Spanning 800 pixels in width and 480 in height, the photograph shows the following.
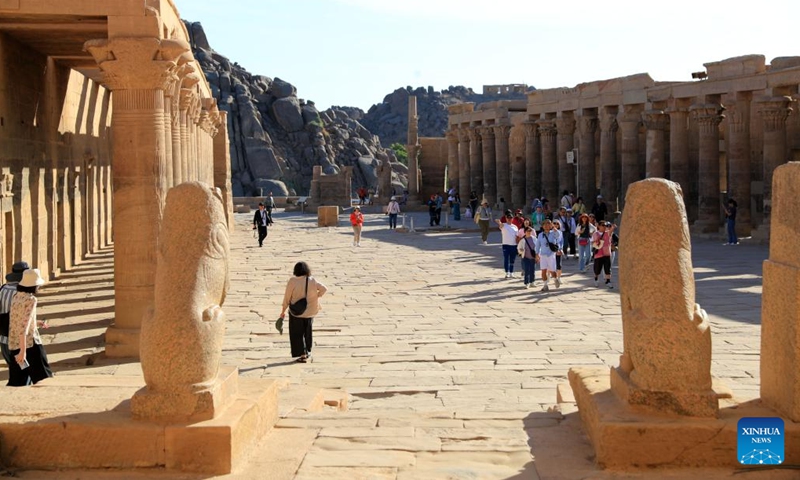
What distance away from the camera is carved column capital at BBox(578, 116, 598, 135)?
37.8 meters

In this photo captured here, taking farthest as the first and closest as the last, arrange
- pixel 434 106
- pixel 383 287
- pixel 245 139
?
pixel 434 106 < pixel 245 139 < pixel 383 287

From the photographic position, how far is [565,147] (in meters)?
39.8

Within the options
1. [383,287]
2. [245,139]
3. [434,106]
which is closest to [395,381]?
[383,287]

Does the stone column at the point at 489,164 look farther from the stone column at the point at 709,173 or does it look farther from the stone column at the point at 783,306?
the stone column at the point at 783,306

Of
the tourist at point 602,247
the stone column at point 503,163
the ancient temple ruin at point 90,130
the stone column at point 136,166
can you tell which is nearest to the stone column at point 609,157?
the stone column at point 503,163

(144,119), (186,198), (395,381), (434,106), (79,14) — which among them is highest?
(434,106)

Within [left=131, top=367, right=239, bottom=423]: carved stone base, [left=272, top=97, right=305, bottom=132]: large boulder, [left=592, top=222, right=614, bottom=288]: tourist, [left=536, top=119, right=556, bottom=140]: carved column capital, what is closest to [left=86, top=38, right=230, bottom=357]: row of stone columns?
[left=131, top=367, right=239, bottom=423]: carved stone base

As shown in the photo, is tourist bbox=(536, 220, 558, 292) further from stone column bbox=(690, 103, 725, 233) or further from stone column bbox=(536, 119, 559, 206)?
stone column bbox=(536, 119, 559, 206)

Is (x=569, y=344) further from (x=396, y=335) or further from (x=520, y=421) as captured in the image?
(x=520, y=421)

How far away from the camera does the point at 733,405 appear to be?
7.27 meters

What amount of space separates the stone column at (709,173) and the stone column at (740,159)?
117cm

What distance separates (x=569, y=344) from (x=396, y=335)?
8.04ft

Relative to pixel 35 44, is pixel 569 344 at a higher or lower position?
lower

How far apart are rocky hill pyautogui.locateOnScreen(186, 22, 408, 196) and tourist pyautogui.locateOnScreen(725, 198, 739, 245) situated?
2191 inches
